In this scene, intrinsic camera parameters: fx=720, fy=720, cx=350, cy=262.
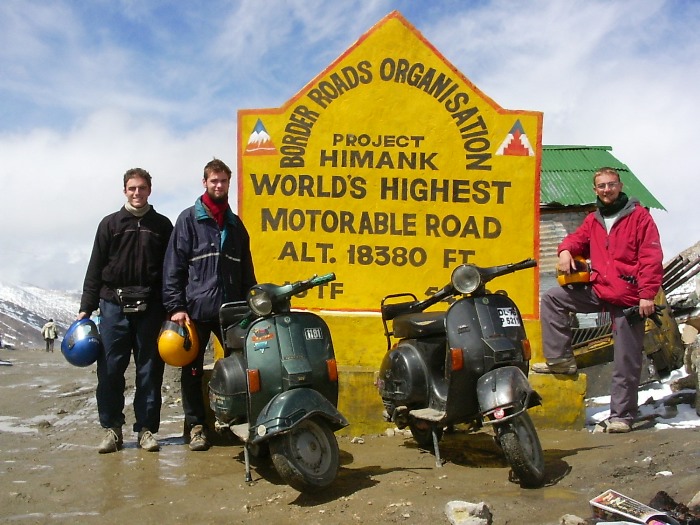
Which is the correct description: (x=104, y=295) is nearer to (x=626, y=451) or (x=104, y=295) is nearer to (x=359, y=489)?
(x=359, y=489)

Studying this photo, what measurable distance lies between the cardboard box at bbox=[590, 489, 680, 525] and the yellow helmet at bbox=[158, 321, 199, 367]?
2799mm

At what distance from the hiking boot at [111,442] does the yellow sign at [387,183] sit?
1755 mm

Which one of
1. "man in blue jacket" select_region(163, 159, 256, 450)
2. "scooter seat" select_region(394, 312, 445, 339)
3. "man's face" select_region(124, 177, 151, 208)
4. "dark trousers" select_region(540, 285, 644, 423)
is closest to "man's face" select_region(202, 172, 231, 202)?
"man in blue jacket" select_region(163, 159, 256, 450)

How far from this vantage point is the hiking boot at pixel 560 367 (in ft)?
18.2

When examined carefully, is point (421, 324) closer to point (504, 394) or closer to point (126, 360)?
point (504, 394)

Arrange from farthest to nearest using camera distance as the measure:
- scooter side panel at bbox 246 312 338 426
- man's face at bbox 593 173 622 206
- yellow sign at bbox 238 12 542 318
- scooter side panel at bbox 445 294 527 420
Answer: yellow sign at bbox 238 12 542 318, man's face at bbox 593 173 622 206, scooter side panel at bbox 445 294 527 420, scooter side panel at bbox 246 312 338 426

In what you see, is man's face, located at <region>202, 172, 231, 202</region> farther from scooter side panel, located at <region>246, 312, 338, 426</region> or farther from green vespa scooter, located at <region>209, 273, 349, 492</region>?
scooter side panel, located at <region>246, 312, 338, 426</region>

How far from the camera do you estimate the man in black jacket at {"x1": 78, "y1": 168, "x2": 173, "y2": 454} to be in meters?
5.12

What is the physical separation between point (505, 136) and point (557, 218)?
9.97 meters

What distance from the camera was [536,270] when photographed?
600 cm

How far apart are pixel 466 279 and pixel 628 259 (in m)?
1.68

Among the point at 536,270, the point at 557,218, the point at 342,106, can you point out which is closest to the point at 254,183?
the point at 342,106

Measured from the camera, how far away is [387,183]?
620cm

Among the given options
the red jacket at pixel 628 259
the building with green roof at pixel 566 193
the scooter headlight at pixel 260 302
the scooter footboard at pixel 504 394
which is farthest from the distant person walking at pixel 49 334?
the scooter footboard at pixel 504 394
